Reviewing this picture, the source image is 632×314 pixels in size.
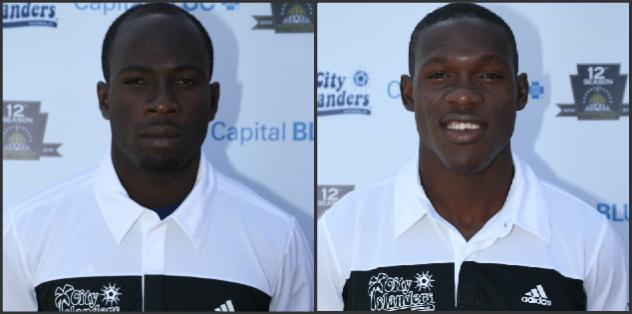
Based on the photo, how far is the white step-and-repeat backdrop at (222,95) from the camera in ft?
10.8

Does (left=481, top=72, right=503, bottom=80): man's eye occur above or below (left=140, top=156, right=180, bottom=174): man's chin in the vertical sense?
above

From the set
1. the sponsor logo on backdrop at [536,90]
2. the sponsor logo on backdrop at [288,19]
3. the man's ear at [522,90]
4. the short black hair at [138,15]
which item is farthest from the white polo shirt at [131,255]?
the sponsor logo on backdrop at [536,90]

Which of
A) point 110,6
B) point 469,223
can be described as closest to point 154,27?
point 110,6

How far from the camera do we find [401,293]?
2410mm

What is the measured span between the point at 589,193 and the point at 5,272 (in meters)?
2.33

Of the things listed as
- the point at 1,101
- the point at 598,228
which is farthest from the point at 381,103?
the point at 1,101

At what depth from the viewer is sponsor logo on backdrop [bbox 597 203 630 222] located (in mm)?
3312

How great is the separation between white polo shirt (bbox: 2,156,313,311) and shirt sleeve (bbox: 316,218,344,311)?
11cm

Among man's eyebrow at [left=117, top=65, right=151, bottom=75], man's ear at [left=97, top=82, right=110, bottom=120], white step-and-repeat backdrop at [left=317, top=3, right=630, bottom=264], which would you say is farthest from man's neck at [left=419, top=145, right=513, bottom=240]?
man's ear at [left=97, top=82, right=110, bottom=120]

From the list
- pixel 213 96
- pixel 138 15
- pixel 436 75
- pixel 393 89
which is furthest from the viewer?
pixel 393 89

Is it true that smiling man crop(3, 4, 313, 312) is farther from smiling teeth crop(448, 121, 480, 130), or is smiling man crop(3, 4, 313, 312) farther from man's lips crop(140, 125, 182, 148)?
smiling teeth crop(448, 121, 480, 130)

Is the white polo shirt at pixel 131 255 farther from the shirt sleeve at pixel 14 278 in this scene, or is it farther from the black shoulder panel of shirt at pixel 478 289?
the black shoulder panel of shirt at pixel 478 289

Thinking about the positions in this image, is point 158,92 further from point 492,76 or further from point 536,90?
point 536,90

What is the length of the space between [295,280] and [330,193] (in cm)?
71
